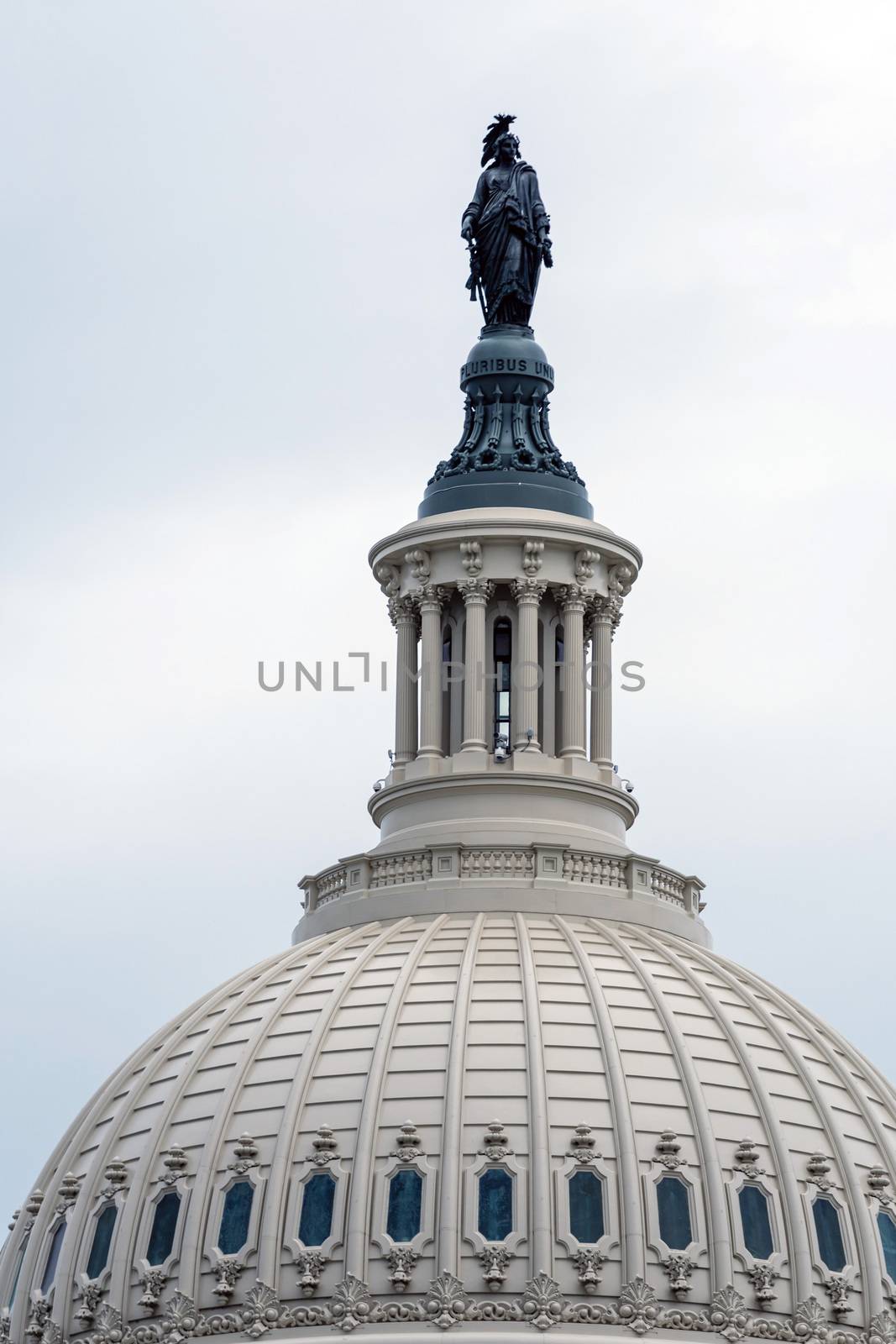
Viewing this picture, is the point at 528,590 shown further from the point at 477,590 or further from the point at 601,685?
the point at 601,685

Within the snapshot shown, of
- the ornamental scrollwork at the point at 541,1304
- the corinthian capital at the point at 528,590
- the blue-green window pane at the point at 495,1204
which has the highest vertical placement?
the corinthian capital at the point at 528,590

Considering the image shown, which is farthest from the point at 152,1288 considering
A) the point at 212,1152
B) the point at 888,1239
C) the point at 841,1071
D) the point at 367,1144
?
the point at 841,1071

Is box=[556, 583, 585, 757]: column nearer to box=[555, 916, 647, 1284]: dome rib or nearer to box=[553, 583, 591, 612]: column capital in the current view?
box=[553, 583, 591, 612]: column capital

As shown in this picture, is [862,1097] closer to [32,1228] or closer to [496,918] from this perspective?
[496,918]

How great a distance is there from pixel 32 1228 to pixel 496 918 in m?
13.7

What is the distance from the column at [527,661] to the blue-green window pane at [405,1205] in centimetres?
1727

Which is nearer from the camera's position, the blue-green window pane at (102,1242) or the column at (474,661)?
the blue-green window pane at (102,1242)

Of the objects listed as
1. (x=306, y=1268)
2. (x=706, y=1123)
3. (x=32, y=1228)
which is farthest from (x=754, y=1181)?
(x=32, y=1228)

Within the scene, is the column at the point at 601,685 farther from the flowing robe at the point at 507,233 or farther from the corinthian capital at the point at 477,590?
the flowing robe at the point at 507,233

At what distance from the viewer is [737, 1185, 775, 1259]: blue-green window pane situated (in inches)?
4220

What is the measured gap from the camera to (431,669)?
12306 centimetres

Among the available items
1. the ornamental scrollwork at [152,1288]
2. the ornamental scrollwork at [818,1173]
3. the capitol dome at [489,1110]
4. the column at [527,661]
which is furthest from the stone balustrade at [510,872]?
the ornamental scrollwork at [152,1288]

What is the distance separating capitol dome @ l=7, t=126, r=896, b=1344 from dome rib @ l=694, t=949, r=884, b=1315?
82 millimetres

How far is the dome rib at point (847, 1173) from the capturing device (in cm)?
10825
